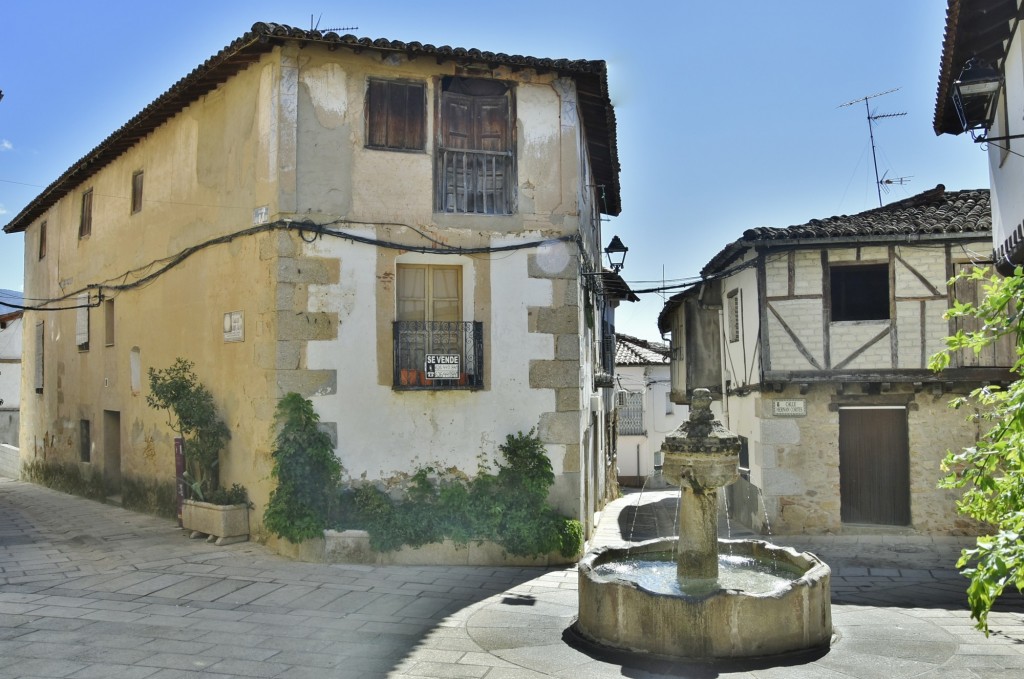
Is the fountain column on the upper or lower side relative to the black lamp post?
lower

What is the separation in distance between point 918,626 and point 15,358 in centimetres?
2952

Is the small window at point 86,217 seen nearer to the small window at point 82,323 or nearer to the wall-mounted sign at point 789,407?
the small window at point 82,323

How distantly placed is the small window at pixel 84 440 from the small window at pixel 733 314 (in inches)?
473

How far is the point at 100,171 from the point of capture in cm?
1591

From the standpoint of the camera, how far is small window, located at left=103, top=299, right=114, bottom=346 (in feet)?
49.8

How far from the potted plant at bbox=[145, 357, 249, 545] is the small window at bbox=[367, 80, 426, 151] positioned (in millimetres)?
4043

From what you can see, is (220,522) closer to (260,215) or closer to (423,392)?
(423,392)

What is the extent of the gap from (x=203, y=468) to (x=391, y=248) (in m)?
3.79

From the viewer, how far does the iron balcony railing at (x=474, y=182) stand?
1097 centimetres

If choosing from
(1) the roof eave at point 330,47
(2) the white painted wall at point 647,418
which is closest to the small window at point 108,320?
(1) the roof eave at point 330,47

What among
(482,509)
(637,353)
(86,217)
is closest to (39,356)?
(86,217)

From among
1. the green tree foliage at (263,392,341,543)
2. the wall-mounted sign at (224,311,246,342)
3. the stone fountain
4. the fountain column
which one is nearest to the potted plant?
Answer: the green tree foliage at (263,392,341,543)

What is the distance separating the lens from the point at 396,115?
10812 mm

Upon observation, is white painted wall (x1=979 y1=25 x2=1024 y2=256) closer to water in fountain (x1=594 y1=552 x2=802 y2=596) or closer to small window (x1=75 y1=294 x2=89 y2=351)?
water in fountain (x1=594 y1=552 x2=802 y2=596)
